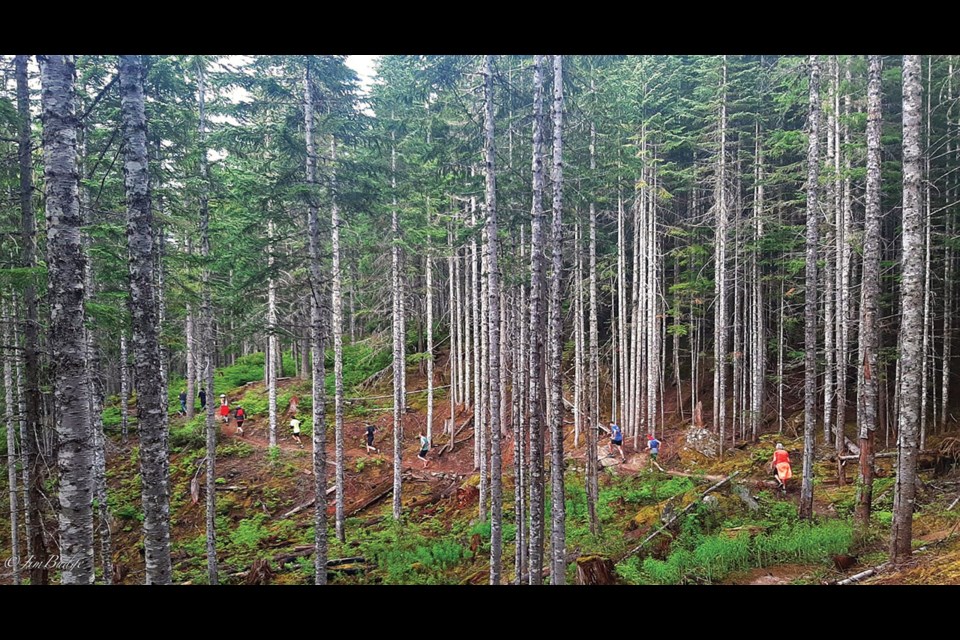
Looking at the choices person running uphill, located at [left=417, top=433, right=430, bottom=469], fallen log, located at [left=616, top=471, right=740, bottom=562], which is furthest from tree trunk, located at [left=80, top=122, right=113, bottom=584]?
fallen log, located at [left=616, top=471, right=740, bottom=562]

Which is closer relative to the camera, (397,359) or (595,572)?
(595,572)

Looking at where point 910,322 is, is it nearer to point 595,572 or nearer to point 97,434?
point 595,572

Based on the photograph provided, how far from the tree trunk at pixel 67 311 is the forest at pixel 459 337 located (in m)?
0.03

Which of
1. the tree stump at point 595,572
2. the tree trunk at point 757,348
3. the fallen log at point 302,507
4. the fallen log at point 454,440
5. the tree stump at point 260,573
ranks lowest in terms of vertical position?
the fallen log at point 302,507

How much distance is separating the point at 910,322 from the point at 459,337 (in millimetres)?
16816

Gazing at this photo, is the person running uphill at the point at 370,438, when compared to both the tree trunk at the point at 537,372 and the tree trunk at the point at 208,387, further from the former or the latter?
the tree trunk at the point at 537,372

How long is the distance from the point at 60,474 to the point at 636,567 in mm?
10129

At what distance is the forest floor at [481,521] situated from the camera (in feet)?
30.4

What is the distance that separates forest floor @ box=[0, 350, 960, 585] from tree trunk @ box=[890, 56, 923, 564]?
29.5 inches

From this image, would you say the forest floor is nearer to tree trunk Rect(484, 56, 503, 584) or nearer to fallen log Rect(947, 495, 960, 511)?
fallen log Rect(947, 495, 960, 511)

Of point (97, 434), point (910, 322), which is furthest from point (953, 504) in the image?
point (97, 434)

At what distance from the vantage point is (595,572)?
30.4ft

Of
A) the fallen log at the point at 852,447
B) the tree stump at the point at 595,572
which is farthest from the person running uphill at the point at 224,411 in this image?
the fallen log at the point at 852,447

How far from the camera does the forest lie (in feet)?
23.8
